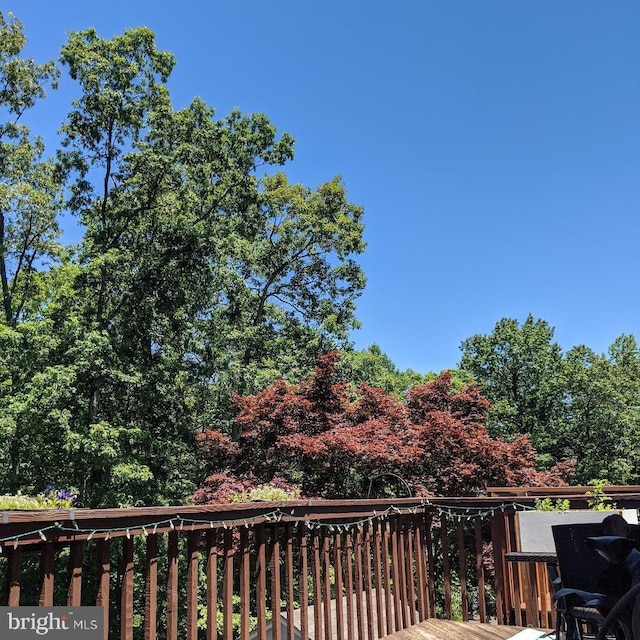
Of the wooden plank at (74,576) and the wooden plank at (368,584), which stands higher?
the wooden plank at (74,576)

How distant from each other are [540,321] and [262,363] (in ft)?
32.4

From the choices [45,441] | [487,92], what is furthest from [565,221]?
[45,441]

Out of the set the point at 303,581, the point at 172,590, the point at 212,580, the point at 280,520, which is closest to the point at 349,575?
the point at 303,581

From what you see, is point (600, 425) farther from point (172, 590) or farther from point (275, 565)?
point (172, 590)

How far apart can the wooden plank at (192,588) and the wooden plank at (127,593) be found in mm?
240

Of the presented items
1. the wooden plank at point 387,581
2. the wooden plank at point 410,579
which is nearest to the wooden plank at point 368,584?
the wooden plank at point 387,581

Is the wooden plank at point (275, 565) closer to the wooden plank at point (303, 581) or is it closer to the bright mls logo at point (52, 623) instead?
the wooden plank at point (303, 581)

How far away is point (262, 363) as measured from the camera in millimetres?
13273

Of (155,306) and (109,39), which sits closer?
(109,39)

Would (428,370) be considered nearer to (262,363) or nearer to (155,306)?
(262,363)

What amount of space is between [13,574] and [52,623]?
24cm

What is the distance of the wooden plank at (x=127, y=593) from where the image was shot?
75.4 inches

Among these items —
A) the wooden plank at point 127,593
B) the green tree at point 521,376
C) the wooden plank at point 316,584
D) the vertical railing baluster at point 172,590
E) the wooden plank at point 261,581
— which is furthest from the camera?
the green tree at point 521,376

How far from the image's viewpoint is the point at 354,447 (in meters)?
8.55
